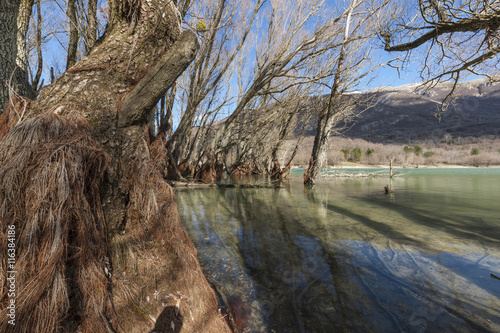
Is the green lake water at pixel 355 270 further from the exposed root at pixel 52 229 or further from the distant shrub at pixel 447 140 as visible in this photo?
the distant shrub at pixel 447 140

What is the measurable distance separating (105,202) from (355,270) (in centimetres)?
250

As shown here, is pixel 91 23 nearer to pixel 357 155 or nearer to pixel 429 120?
pixel 357 155

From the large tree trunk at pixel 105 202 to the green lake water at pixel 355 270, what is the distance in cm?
68

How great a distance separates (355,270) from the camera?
8.43 feet

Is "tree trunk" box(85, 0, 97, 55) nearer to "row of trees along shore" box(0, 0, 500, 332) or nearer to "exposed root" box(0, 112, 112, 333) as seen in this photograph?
Result: "row of trees along shore" box(0, 0, 500, 332)

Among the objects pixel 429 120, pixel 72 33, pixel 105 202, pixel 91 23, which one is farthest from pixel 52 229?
pixel 429 120

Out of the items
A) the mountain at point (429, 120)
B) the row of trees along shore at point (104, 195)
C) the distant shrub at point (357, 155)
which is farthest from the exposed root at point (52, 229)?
the mountain at point (429, 120)

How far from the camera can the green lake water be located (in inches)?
71.1

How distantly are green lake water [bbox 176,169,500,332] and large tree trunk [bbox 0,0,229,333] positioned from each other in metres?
0.68

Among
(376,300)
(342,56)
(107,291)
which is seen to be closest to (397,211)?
(376,300)

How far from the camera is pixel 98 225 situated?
1.47 meters

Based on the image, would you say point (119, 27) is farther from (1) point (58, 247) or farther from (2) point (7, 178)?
(1) point (58, 247)

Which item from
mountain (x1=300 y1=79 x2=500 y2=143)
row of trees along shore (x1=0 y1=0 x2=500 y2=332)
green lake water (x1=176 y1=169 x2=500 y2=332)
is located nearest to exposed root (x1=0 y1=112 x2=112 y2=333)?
row of trees along shore (x1=0 y1=0 x2=500 y2=332)

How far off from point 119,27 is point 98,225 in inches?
61.1
